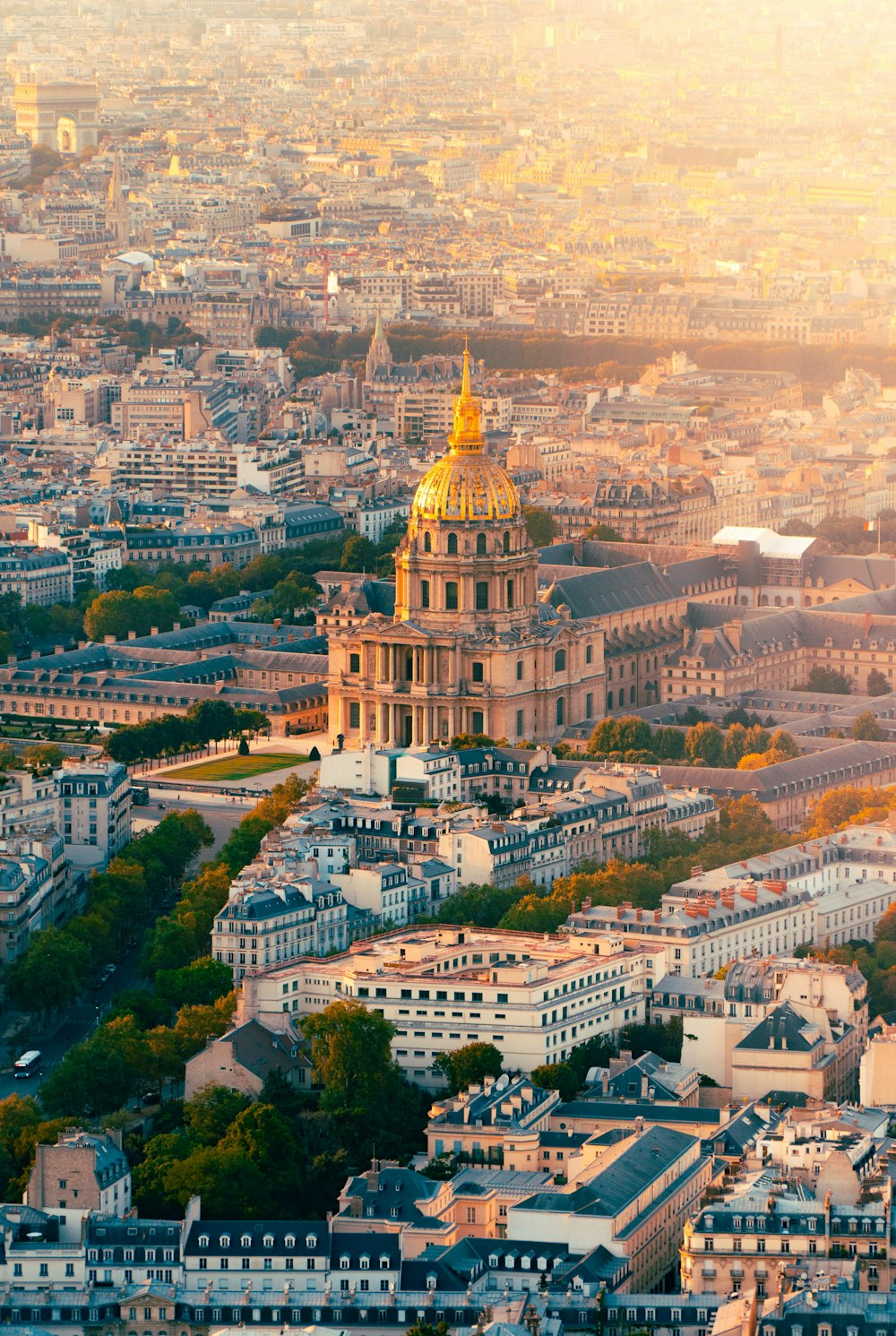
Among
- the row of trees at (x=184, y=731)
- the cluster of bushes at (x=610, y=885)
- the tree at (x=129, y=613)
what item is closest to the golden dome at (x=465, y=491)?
the row of trees at (x=184, y=731)

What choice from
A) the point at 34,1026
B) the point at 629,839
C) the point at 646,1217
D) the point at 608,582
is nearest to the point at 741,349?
the point at 608,582

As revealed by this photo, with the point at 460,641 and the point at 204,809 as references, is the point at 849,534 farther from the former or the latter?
the point at 204,809

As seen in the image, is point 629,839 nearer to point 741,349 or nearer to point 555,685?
point 555,685

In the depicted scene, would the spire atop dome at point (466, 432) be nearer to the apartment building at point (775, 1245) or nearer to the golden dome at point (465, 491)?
the golden dome at point (465, 491)

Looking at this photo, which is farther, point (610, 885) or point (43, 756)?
point (43, 756)

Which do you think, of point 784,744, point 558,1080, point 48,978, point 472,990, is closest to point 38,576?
point 784,744

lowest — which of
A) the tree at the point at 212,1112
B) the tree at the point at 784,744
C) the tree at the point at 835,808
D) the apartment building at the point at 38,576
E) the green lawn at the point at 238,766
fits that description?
the tree at the point at 212,1112
